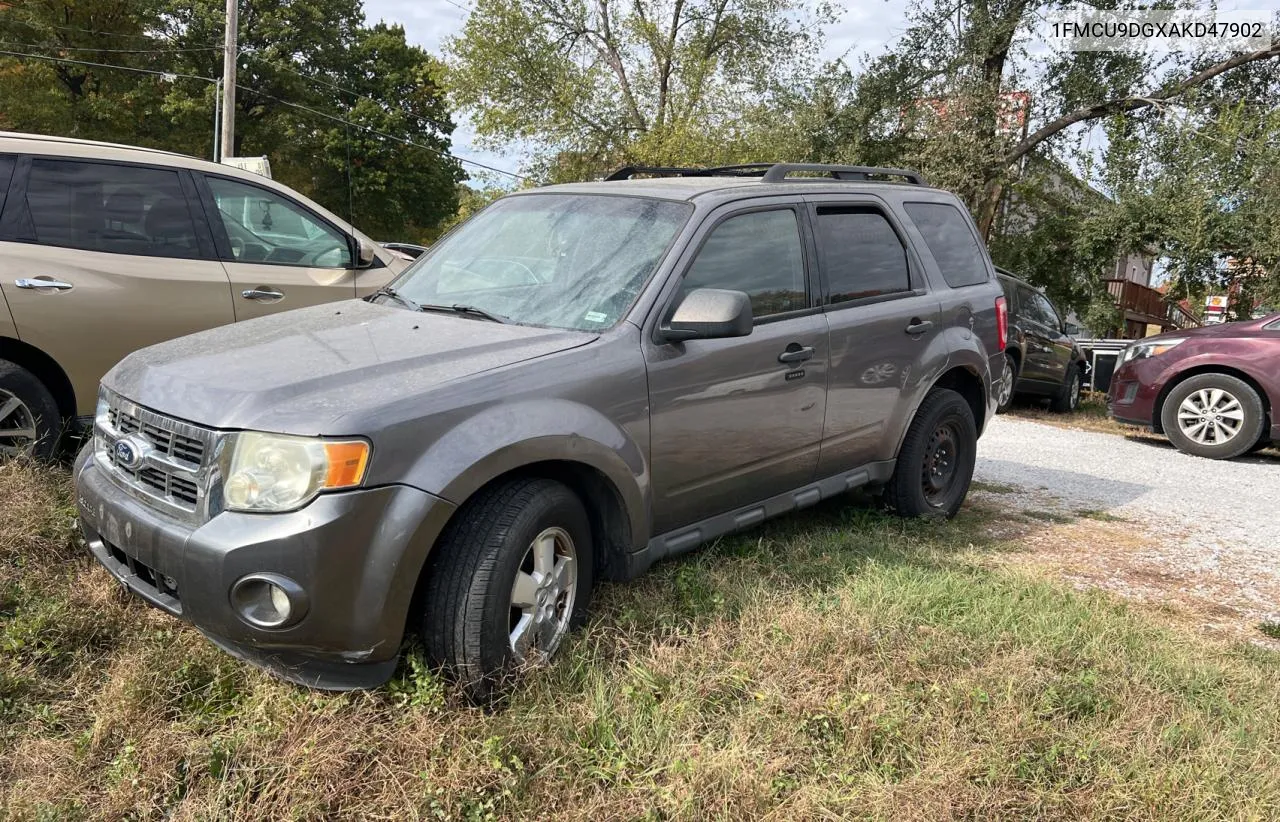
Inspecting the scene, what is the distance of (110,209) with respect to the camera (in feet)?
15.5

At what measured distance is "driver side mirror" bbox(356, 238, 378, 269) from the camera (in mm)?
5641

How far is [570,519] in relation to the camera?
3.02 m

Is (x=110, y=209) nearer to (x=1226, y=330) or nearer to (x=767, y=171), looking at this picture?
(x=767, y=171)

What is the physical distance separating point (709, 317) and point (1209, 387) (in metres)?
7.44

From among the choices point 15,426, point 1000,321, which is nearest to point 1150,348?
point 1000,321

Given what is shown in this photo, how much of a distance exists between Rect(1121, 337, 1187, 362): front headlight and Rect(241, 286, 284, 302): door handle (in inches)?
322

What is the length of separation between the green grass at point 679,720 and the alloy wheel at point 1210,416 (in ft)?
19.0

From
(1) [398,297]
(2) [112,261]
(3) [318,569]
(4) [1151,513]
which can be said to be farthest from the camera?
(4) [1151,513]

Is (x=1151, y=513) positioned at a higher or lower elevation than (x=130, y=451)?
lower

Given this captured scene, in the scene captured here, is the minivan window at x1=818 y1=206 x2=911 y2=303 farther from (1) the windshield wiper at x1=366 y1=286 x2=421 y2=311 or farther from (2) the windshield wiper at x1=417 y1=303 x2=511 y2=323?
(1) the windshield wiper at x1=366 y1=286 x2=421 y2=311

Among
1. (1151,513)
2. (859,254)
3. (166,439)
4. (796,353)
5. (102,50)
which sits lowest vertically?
(1151,513)

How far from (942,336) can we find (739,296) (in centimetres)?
203

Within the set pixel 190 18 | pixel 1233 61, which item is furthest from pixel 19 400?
pixel 190 18

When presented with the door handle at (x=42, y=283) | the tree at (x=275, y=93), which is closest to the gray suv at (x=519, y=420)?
the door handle at (x=42, y=283)
